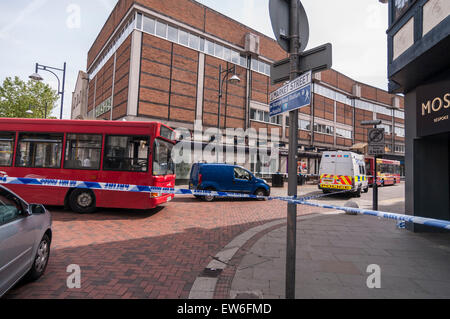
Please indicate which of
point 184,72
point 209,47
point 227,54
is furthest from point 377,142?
point 227,54

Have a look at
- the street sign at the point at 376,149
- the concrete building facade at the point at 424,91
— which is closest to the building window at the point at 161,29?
the concrete building facade at the point at 424,91

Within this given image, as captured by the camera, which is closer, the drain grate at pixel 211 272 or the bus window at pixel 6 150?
the drain grate at pixel 211 272

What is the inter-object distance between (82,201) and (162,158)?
108 inches

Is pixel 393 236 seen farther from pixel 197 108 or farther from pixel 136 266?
pixel 197 108

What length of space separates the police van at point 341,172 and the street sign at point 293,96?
1310cm

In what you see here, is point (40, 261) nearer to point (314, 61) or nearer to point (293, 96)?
point (293, 96)

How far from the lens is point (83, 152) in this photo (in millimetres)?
7641

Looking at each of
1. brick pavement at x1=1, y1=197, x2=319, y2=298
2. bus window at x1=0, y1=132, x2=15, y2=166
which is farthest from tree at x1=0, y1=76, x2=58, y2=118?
brick pavement at x1=1, y1=197, x2=319, y2=298

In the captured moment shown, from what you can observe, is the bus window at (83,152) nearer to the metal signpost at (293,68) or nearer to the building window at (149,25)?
the metal signpost at (293,68)

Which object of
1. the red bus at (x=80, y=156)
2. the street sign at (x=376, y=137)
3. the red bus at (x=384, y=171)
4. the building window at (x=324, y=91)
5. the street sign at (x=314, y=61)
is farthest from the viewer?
the building window at (x=324, y=91)

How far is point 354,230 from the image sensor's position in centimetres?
664

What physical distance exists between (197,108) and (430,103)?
17.1m

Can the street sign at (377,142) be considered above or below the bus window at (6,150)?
above

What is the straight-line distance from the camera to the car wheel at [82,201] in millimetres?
7562
